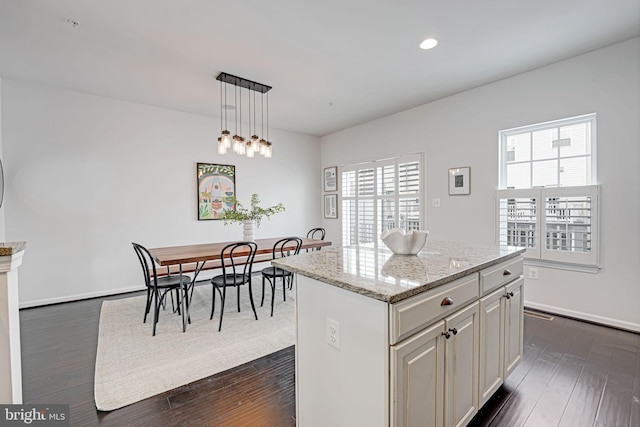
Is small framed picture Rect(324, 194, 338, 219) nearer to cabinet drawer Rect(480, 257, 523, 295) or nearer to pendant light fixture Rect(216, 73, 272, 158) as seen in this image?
pendant light fixture Rect(216, 73, 272, 158)

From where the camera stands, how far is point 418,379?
3.89 feet

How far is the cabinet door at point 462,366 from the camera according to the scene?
135 cm

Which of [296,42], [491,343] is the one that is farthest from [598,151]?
[296,42]

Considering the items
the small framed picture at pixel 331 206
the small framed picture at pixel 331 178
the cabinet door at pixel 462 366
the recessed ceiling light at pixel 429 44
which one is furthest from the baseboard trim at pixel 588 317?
the small framed picture at pixel 331 178

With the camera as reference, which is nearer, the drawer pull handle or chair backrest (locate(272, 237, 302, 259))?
the drawer pull handle

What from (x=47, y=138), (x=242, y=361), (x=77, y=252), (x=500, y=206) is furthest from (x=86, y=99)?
(x=500, y=206)

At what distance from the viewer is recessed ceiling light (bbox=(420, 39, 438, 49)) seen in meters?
2.61

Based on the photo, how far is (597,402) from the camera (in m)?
1.78

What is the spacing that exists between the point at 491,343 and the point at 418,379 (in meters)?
0.78

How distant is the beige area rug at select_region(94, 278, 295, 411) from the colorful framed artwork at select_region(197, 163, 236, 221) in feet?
5.37

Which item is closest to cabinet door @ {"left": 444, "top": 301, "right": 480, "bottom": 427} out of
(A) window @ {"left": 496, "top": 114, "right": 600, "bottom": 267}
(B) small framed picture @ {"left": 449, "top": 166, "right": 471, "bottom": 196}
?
(A) window @ {"left": 496, "top": 114, "right": 600, "bottom": 267}

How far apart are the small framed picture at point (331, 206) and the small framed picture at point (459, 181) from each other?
241 cm

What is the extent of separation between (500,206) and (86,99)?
543 cm

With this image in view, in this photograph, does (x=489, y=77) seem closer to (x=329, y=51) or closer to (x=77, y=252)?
(x=329, y=51)
